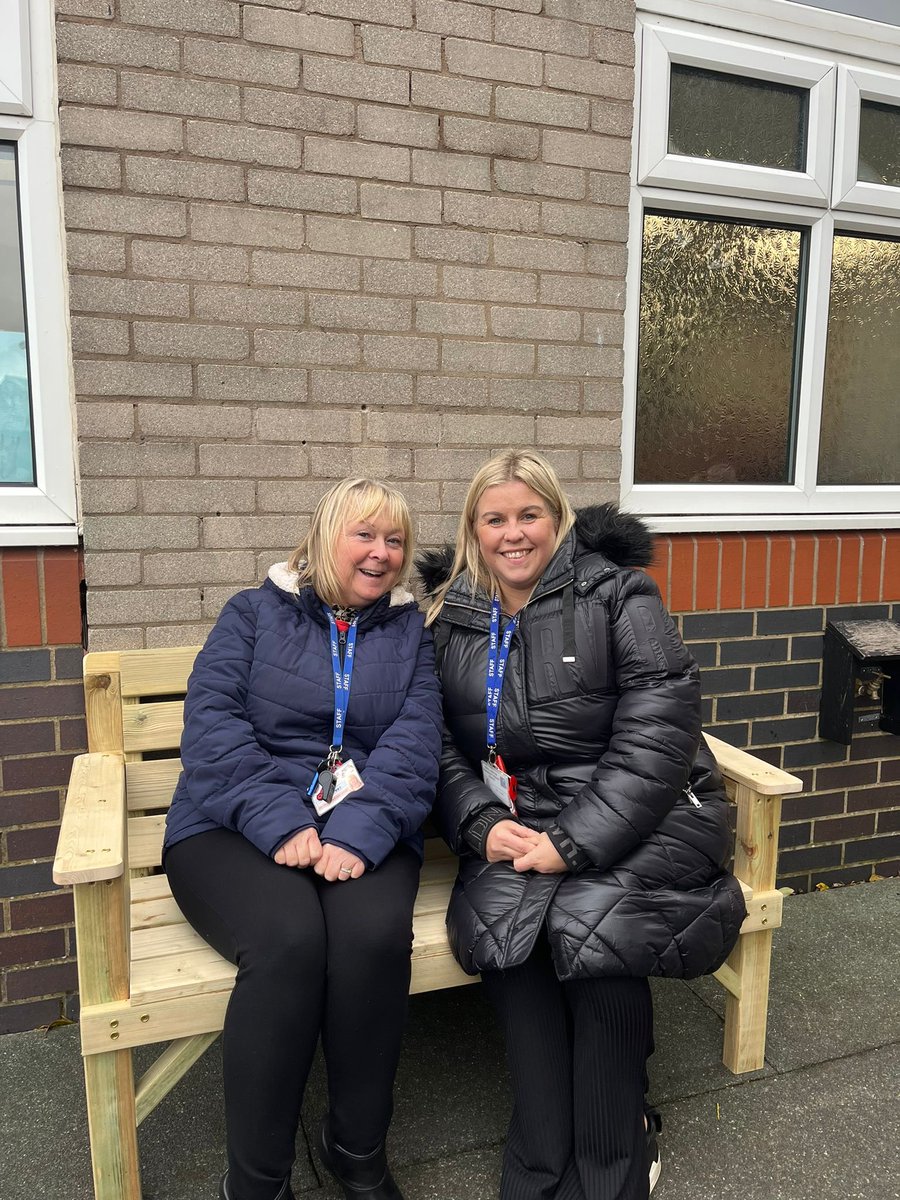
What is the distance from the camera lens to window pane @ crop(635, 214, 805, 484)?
11.3 feet

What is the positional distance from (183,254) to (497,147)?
1.11 metres

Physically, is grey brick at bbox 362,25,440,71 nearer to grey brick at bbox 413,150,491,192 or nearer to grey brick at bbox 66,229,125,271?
grey brick at bbox 413,150,491,192

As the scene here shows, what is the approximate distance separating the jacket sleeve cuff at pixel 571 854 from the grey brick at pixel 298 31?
2.44m

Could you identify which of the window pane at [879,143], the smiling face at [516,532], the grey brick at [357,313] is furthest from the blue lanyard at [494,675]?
the window pane at [879,143]

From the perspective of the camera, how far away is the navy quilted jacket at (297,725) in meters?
2.18

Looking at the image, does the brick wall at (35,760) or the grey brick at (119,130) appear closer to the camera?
the grey brick at (119,130)

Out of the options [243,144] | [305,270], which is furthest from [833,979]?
[243,144]

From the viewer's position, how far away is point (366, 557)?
240cm

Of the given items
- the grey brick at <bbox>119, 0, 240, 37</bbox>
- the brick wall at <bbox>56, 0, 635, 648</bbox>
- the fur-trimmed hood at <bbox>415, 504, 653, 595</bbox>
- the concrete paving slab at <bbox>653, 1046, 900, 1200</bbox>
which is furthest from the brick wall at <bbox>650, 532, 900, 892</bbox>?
the grey brick at <bbox>119, 0, 240, 37</bbox>

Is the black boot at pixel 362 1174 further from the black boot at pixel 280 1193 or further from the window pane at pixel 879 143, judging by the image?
the window pane at pixel 879 143

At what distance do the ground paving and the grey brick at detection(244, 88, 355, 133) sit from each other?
2818 millimetres

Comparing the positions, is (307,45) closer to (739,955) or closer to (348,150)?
(348,150)

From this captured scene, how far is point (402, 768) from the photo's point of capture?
7.43ft

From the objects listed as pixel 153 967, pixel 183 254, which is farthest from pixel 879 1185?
pixel 183 254
